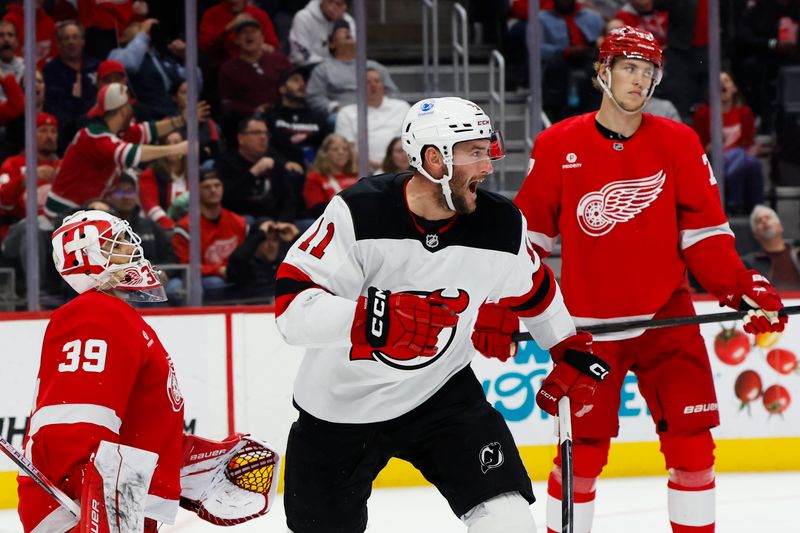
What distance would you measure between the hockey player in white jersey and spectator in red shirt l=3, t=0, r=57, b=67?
9.62 feet

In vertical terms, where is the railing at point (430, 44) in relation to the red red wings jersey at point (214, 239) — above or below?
above

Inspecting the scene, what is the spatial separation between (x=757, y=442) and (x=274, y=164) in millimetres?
2309

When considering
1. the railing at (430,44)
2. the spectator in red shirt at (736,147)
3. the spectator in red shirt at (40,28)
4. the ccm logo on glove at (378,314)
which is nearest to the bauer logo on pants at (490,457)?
the ccm logo on glove at (378,314)

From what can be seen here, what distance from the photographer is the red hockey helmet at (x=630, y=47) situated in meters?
3.36

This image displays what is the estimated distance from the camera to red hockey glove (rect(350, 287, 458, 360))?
2.48 m

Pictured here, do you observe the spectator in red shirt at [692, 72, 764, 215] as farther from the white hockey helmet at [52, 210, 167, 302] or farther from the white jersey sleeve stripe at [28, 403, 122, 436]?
the white jersey sleeve stripe at [28, 403, 122, 436]

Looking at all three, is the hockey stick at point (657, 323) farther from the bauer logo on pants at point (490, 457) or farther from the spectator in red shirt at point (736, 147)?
the spectator in red shirt at point (736, 147)

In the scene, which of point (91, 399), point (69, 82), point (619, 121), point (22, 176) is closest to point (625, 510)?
point (619, 121)

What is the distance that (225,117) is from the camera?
17.8 feet

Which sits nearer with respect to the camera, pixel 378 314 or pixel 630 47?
pixel 378 314

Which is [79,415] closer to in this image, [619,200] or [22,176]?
[619,200]

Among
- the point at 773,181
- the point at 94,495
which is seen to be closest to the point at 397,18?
the point at 773,181

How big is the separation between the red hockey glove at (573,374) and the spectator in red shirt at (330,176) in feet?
8.22

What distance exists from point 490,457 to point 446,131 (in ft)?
2.35
